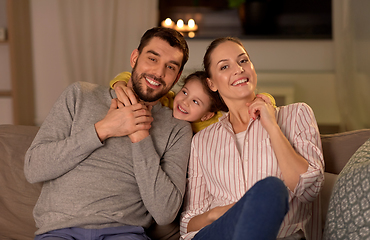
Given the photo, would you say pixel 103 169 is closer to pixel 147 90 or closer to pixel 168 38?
pixel 147 90

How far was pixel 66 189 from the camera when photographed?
4.34ft

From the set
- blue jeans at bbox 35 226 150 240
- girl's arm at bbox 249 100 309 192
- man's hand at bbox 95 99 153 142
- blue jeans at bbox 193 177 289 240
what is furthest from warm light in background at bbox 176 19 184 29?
blue jeans at bbox 193 177 289 240

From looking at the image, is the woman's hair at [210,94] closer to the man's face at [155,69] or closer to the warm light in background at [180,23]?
the man's face at [155,69]

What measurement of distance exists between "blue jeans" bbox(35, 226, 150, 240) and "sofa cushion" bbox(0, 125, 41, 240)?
191 mm

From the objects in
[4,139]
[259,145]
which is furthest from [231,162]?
[4,139]

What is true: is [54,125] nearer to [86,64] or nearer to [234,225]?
[234,225]

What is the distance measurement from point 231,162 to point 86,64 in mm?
2440

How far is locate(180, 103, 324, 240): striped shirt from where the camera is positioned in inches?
49.5

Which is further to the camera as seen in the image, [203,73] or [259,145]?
Result: [203,73]

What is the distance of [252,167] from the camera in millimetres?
1336

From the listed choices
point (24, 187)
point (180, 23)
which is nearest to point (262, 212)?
point (24, 187)

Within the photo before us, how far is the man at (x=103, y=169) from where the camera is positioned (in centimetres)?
130

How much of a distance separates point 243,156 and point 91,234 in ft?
2.05

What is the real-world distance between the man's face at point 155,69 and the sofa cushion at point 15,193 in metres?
0.56
